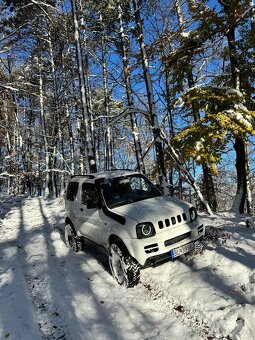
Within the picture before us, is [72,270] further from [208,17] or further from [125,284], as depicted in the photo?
[208,17]

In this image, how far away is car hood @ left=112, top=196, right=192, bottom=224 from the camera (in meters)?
5.88

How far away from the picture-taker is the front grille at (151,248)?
5648mm

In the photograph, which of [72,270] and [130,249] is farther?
[72,270]

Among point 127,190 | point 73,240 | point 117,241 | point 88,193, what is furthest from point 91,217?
point 73,240

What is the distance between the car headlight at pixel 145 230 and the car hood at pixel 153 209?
0.25ft

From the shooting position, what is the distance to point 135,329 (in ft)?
15.4

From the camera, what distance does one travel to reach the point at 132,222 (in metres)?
5.81

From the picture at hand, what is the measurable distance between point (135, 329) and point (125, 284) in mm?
1341

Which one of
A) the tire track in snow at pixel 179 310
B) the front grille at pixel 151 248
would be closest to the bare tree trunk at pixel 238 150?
the tire track in snow at pixel 179 310

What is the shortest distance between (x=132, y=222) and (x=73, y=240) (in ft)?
11.0

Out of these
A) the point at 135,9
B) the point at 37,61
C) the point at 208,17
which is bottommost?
the point at 208,17

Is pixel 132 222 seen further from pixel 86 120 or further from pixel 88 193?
pixel 86 120

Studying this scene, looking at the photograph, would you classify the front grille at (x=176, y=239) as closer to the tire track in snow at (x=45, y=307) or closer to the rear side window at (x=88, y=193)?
the rear side window at (x=88, y=193)

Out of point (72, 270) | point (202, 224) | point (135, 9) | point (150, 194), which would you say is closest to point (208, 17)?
point (135, 9)
